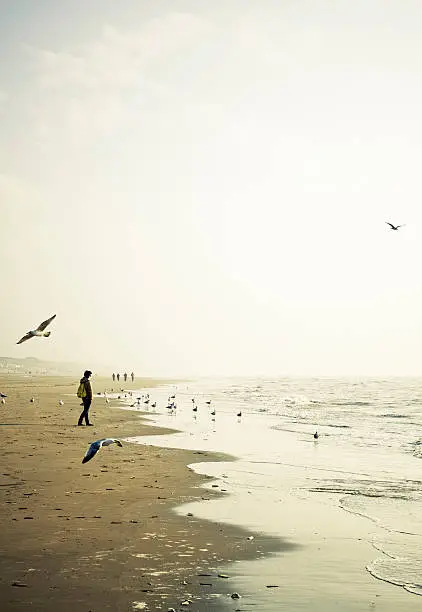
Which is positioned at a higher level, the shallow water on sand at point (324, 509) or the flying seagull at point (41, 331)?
the flying seagull at point (41, 331)

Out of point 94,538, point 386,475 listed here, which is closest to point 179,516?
point 94,538

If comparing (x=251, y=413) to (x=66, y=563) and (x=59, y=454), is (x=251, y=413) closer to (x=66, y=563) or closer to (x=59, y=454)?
(x=59, y=454)

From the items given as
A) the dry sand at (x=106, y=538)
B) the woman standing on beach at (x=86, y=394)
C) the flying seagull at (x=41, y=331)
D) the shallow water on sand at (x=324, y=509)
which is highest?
the flying seagull at (x=41, y=331)

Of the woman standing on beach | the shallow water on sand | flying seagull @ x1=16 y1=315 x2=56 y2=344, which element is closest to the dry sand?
the shallow water on sand

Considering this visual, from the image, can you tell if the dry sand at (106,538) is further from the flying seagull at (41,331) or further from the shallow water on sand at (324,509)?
the flying seagull at (41,331)

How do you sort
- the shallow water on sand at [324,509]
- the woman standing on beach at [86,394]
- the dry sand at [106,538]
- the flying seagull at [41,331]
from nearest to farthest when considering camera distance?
the dry sand at [106,538], the shallow water on sand at [324,509], the flying seagull at [41,331], the woman standing on beach at [86,394]

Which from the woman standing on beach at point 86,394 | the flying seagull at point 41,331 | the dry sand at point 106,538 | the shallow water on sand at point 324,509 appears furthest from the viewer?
the woman standing on beach at point 86,394

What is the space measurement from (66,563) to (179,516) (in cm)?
319

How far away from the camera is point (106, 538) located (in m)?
8.82

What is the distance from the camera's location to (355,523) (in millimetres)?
10383

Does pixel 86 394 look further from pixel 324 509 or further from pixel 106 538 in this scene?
pixel 106 538

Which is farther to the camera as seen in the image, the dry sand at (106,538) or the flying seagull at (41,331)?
the flying seagull at (41,331)

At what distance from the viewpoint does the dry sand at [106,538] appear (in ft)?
21.7

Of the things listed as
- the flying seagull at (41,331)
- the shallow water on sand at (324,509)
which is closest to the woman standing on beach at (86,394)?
the shallow water on sand at (324,509)
